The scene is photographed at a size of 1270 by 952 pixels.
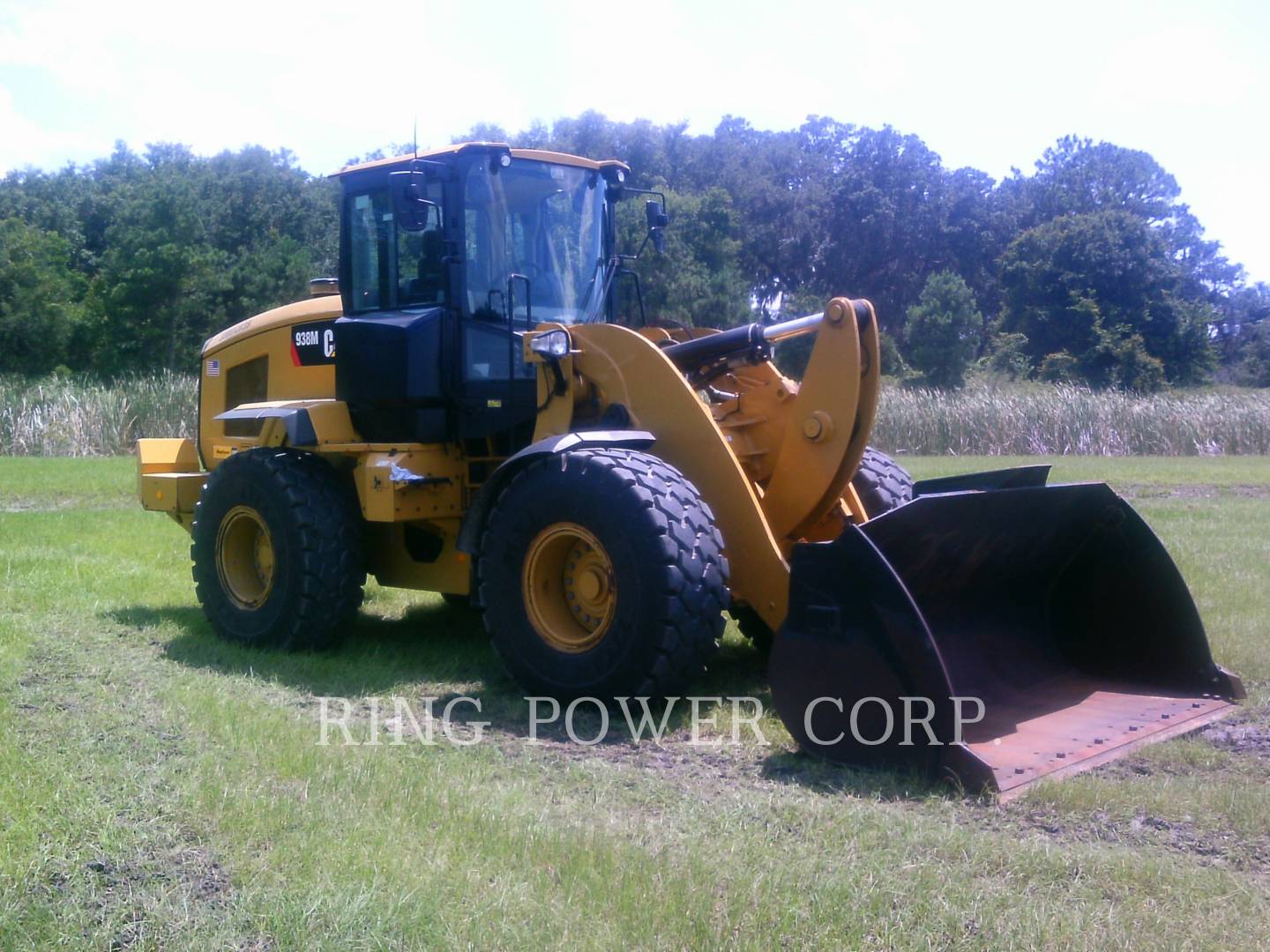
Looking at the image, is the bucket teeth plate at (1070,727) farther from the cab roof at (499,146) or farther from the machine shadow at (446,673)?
the cab roof at (499,146)

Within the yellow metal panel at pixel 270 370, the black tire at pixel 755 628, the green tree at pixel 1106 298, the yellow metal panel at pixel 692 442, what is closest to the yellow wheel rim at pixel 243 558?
the yellow metal panel at pixel 270 370

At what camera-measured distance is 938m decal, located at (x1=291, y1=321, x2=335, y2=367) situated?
26.9 ft

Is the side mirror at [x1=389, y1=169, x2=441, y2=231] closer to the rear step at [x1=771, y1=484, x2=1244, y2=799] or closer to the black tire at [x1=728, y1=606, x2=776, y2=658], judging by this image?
the black tire at [x1=728, y1=606, x2=776, y2=658]

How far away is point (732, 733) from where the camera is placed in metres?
5.51

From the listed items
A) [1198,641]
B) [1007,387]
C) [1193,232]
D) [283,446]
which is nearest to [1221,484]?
[1007,387]

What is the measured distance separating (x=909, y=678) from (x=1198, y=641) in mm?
1905

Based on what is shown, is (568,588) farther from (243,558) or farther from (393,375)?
(243,558)

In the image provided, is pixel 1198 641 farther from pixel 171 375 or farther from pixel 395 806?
pixel 171 375

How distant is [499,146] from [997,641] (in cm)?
375

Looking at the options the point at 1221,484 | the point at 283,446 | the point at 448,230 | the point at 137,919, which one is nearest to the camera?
the point at 137,919

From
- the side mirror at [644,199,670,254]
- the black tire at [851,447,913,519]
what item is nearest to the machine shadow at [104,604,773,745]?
the black tire at [851,447,913,519]

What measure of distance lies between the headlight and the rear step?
1.97 m

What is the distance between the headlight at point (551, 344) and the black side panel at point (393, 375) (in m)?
0.90

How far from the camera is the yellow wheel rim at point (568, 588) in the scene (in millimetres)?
5855
